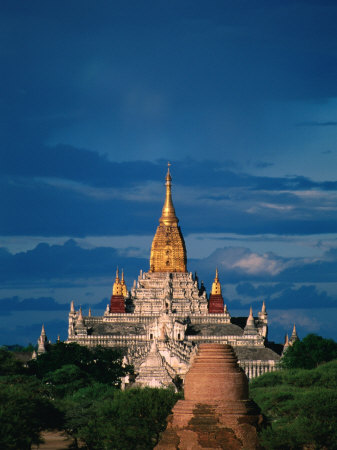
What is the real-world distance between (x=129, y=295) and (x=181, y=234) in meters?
10.8

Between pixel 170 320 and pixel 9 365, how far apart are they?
1311 inches

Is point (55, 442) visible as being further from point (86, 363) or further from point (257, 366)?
point (257, 366)

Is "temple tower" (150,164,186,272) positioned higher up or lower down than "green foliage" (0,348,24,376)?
higher up

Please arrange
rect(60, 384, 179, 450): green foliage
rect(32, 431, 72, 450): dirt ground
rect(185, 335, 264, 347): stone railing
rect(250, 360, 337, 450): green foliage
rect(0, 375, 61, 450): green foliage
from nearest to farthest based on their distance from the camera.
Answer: rect(250, 360, 337, 450): green foliage
rect(60, 384, 179, 450): green foliage
rect(0, 375, 61, 450): green foliage
rect(32, 431, 72, 450): dirt ground
rect(185, 335, 264, 347): stone railing

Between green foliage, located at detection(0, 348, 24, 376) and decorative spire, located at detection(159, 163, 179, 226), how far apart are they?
170ft

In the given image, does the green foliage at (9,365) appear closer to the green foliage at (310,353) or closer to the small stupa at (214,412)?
the green foliage at (310,353)

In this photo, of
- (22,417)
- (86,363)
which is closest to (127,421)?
(22,417)

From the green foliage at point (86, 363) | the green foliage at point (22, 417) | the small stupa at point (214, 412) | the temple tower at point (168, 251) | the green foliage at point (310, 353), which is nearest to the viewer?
the small stupa at point (214, 412)

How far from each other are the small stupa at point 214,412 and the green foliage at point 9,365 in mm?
66258

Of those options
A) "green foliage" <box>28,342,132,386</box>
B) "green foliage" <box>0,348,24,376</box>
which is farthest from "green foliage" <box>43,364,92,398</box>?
"green foliage" <box>0,348,24,376</box>

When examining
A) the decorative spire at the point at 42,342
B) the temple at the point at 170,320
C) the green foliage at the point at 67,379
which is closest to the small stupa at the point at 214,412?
the green foliage at the point at 67,379

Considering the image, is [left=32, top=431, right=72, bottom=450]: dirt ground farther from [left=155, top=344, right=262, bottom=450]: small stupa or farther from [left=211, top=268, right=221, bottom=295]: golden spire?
[left=211, top=268, right=221, bottom=295]: golden spire

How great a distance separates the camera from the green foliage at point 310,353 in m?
125

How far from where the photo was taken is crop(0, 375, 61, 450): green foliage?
71.9 meters
